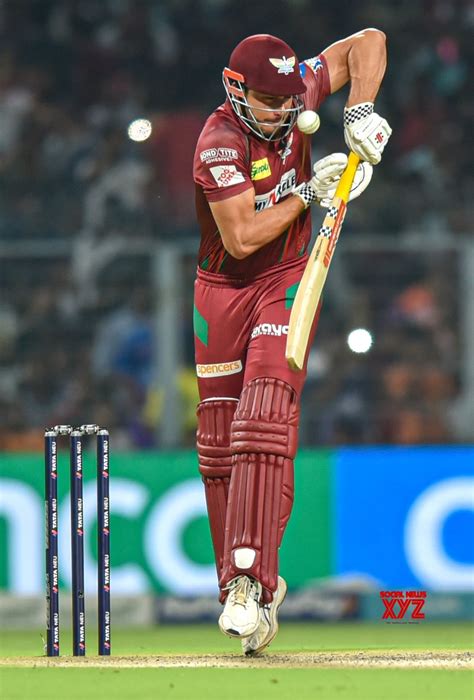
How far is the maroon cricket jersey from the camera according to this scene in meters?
5.27

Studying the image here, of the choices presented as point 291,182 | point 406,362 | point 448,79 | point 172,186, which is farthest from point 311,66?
point 448,79

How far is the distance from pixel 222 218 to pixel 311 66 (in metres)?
0.87

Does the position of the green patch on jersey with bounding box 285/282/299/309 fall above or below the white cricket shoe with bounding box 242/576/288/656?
above

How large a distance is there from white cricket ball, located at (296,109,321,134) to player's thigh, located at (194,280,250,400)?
24.9 inches

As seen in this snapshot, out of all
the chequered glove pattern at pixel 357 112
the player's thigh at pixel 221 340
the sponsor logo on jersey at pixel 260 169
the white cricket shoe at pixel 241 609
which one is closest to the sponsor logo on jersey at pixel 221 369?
the player's thigh at pixel 221 340

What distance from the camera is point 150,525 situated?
8.53 metres

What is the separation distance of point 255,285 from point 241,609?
1204 millimetres

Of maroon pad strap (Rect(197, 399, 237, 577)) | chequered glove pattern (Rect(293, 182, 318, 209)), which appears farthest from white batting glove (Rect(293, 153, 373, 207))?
maroon pad strap (Rect(197, 399, 237, 577))

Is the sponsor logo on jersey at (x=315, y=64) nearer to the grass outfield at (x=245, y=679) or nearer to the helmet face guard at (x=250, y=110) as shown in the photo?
the helmet face guard at (x=250, y=110)

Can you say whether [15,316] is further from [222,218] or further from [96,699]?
[96,699]

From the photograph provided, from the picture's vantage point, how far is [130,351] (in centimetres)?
949

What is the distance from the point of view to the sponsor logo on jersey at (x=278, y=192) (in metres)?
5.49

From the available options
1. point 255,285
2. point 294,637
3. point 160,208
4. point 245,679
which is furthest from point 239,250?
point 160,208

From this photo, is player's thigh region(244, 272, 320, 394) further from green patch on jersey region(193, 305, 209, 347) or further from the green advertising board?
the green advertising board
